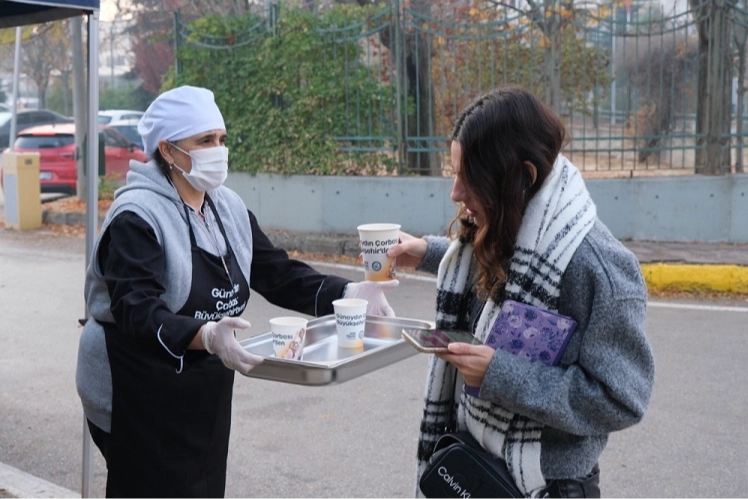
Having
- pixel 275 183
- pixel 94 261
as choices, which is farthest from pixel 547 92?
pixel 94 261

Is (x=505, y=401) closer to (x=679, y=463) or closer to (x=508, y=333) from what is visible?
(x=508, y=333)

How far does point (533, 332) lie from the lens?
2250 mm

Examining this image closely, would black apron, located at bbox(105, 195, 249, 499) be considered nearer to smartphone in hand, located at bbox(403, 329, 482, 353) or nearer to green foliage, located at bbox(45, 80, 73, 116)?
smartphone in hand, located at bbox(403, 329, 482, 353)

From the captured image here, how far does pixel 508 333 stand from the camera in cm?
228

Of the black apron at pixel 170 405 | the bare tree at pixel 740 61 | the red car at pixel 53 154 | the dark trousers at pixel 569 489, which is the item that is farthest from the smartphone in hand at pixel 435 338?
the red car at pixel 53 154

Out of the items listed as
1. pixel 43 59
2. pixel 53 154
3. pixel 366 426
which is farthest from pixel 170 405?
pixel 43 59

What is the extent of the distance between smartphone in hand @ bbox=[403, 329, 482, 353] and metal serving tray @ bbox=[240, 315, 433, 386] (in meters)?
0.30

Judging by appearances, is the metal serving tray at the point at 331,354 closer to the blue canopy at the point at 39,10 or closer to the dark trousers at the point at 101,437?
the dark trousers at the point at 101,437

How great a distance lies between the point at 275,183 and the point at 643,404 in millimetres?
10526

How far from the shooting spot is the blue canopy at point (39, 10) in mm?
3857

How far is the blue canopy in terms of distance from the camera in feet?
12.7

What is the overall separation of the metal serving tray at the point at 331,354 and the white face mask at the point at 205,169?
1.78ft

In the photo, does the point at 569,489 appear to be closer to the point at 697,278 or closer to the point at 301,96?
the point at 697,278

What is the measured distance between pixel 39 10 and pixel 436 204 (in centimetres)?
734
